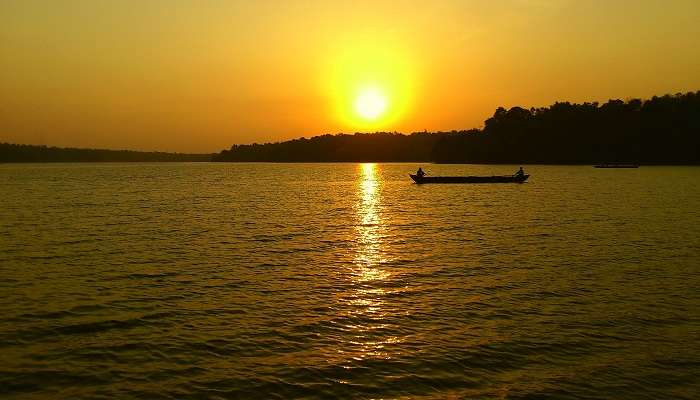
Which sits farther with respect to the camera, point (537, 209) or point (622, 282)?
point (537, 209)

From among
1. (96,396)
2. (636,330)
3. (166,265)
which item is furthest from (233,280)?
(636,330)

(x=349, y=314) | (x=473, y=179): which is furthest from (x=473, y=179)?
(x=349, y=314)

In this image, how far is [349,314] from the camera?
20.5 metres

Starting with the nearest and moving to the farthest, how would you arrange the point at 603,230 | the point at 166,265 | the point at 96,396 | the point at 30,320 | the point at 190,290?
the point at 96,396 → the point at 30,320 → the point at 190,290 → the point at 166,265 → the point at 603,230

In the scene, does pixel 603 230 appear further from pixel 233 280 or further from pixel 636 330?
pixel 233 280

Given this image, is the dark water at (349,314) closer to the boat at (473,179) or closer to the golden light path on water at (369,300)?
the golden light path on water at (369,300)

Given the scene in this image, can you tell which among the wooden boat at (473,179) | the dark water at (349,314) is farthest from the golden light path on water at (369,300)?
the wooden boat at (473,179)

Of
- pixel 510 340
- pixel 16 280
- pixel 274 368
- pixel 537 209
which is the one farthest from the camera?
pixel 537 209

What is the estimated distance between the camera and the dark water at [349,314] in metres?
14.3

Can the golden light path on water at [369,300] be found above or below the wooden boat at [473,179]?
below

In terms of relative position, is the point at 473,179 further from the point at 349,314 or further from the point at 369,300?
the point at 349,314

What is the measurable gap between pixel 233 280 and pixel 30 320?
893 centimetres

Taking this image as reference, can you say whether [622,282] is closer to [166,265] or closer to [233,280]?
[233,280]

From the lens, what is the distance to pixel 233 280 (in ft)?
86.1
